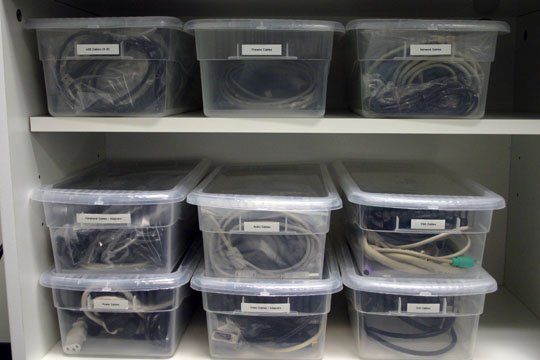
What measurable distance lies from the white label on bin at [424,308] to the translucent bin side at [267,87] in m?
0.36

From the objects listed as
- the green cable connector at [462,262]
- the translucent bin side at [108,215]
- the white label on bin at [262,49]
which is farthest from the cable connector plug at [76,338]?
the green cable connector at [462,262]

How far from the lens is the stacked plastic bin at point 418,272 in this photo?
33.2 inches

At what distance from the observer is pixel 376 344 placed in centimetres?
89

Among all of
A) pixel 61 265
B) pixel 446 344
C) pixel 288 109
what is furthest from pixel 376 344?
pixel 61 265

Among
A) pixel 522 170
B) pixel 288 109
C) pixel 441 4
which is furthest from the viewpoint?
pixel 522 170

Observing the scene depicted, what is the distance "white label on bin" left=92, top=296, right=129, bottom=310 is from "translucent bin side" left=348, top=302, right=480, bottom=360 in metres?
0.41

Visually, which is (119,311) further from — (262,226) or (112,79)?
(112,79)

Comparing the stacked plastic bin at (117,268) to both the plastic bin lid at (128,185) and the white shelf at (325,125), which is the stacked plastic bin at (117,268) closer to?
the plastic bin lid at (128,185)

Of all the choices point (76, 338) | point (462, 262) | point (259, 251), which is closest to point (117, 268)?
point (76, 338)

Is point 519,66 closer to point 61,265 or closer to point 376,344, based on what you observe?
point 376,344

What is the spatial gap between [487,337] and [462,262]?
21cm

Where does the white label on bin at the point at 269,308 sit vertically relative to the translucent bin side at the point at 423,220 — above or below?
below

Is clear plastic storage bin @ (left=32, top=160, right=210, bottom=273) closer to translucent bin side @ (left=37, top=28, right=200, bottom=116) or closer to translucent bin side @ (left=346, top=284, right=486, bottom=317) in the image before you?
translucent bin side @ (left=37, top=28, right=200, bottom=116)

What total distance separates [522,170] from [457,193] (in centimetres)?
28
